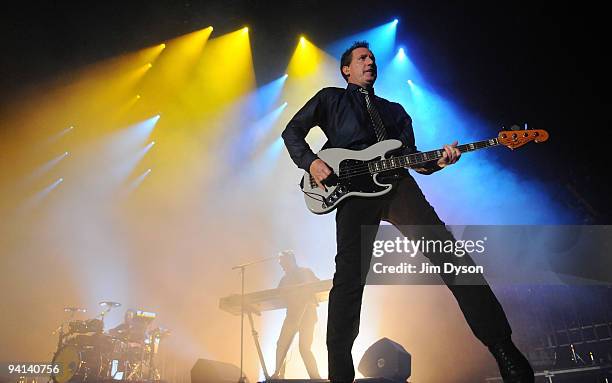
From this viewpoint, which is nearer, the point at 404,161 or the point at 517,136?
the point at 404,161

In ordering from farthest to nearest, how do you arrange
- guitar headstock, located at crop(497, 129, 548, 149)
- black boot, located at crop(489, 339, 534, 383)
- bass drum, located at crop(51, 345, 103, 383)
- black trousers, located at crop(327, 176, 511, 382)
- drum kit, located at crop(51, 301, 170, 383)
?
drum kit, located at crop(51, 301, 170, 383) < bass drum, located at crop(51, 345, 103, 383) < guitar headstock, located at crop(497, 129, 548, 149) < black trousers, located at crop(327, 176, 511, 382) < black boot, located at crop(489, 339, 534, 383)

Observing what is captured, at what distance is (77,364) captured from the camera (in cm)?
715

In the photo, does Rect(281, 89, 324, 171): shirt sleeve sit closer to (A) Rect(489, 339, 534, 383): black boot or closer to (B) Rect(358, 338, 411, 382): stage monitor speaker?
(A) Rect(489, 339, 534, 383): black boot

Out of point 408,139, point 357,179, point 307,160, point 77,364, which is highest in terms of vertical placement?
point 408,139

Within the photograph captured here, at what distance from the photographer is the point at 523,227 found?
5.49m

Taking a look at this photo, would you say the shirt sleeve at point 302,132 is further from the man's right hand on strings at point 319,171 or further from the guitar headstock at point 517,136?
the guitar headstock at point 517,136

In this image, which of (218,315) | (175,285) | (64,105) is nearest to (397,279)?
(218,315)

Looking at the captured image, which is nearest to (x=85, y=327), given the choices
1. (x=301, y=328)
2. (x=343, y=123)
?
(x=301, y=328)

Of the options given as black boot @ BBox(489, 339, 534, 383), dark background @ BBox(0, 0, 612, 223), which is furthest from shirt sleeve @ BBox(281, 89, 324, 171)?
dark background @ BBox(0, 0, 612, 223)

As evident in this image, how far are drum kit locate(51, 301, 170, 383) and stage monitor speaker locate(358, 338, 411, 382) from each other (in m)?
5.07

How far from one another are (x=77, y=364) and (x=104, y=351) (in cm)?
48

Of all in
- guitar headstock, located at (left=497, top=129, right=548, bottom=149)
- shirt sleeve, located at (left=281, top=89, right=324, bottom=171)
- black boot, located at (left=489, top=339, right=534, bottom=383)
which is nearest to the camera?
black boot, located at (left=489, top=339, right=534, bottom=383)

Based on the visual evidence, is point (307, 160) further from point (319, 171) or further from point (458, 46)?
point (458, 46)

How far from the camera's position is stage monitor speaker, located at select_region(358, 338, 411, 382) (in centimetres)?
402
